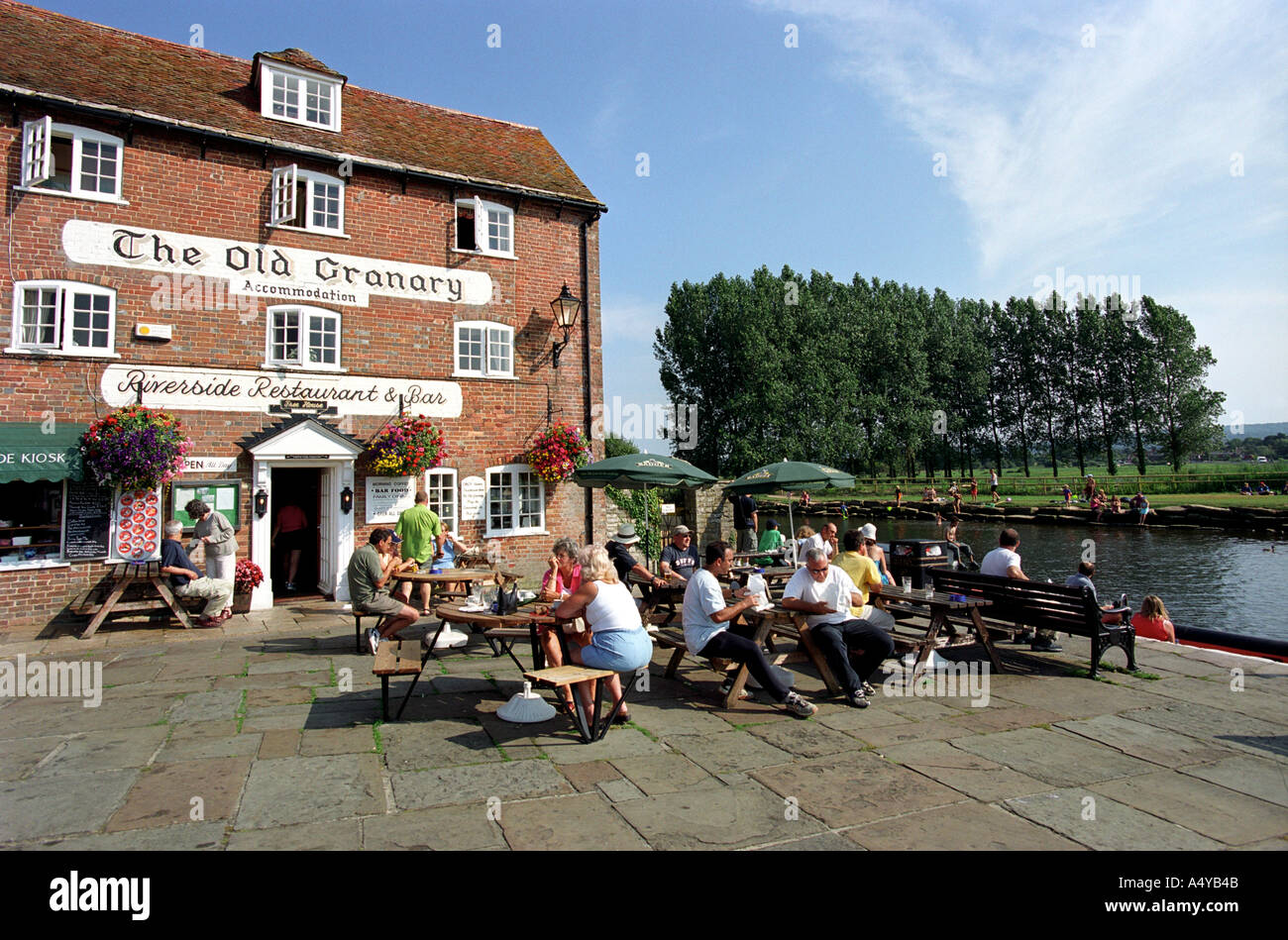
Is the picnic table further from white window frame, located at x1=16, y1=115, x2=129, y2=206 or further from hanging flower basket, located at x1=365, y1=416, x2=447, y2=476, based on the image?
white window frame, located at x1=16, y1=115, x2=129, y2=206

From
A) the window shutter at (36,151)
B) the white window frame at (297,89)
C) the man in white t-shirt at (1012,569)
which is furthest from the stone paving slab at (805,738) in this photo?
the white window frame at (297,89)

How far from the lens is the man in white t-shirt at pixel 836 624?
21.4 ft

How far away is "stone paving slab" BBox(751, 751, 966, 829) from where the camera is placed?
427cm

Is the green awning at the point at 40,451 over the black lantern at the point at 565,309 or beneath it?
beneath

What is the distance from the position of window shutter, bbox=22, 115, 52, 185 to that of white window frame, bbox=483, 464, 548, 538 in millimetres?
7964

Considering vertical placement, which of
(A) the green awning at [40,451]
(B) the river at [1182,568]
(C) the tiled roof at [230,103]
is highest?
(C) the tiled roof at [230,103]

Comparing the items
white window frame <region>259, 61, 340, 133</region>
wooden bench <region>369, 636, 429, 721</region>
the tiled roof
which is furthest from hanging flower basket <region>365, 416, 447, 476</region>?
wooden bench <region>369, 636, 429, 721</region>

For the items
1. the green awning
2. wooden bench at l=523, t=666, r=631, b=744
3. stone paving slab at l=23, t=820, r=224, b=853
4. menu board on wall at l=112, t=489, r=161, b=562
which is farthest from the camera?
menu board on wall at l=112, t=489, r=161, b=562

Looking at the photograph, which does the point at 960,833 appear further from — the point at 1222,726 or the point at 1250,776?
the point at 1222,726

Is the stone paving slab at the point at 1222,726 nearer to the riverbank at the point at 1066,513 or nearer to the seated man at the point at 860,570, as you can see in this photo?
the seated man at the point at 860,570

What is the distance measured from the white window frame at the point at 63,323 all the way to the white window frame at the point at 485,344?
207 inches

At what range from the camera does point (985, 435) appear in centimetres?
6134

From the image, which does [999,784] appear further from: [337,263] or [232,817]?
[337,263]
